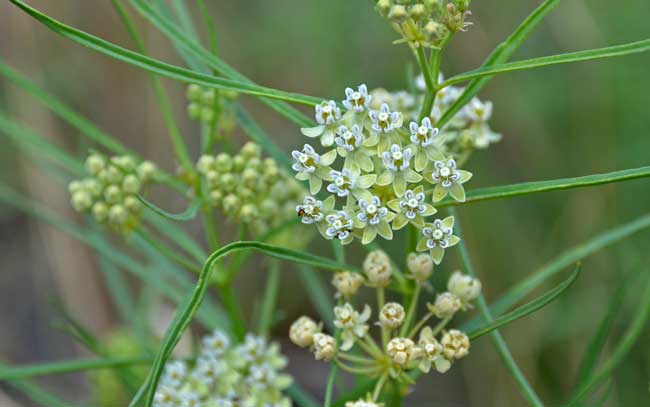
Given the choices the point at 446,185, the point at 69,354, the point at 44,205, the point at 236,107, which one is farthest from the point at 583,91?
the point at 69,354

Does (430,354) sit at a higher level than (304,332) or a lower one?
lower

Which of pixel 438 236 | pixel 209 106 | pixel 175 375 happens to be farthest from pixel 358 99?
pixel 175 375

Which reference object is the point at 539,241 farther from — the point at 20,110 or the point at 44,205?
the point at 20,110

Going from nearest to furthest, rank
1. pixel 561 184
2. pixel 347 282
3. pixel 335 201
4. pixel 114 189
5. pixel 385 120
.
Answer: pixel 561 184 < pixel 385 120 < pixel 347 282 < pixel 335 201 < pixel 114 189

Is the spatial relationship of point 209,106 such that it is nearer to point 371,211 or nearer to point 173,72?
point 173,72

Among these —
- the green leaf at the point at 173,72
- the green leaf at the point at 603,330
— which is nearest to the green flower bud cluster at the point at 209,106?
the green leaf at the point at 173,72

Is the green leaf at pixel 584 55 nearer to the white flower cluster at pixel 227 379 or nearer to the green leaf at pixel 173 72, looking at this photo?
the green leaf at pixel 173 72

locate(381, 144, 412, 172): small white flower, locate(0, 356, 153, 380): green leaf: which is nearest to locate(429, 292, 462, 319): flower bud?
locate(381, 144, 412, 172): small white flower
